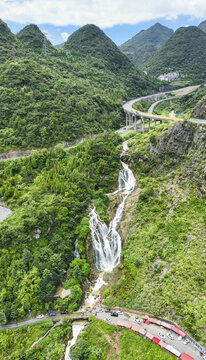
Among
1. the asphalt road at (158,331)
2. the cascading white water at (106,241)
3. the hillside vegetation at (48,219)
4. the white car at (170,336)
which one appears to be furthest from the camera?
the cascading white water at (106,241)

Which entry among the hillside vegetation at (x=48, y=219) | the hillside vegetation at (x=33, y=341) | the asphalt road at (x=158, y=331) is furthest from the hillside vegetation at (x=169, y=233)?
the hillside vegetation at (x=33, y=341)

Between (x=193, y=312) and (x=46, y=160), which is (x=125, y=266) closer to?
(x=193, y=312)

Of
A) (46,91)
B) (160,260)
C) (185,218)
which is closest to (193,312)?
(160,260)

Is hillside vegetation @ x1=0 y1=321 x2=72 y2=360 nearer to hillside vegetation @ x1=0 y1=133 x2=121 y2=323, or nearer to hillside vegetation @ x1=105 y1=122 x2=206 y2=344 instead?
hillside vegetation @ x1=0 y1=133 x2=121 y2=323

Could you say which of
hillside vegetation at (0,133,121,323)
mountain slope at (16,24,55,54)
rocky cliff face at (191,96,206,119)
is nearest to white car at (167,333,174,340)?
hillside vegetation at (0,133,121,323)

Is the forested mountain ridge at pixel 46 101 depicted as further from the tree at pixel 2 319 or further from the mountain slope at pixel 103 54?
the tree at pixel 2 319

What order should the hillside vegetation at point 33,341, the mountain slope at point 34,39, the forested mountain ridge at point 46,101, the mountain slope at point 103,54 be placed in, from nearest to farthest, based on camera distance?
1. the hillside vegetation at point 33,341
2. the forested mountain ridge at point 46,101
3. the mountain slope at point 34,39
4. the mountain slope at point 103,54

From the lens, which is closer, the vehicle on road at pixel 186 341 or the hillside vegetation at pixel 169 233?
the vehicle on road at pixel 186 341
